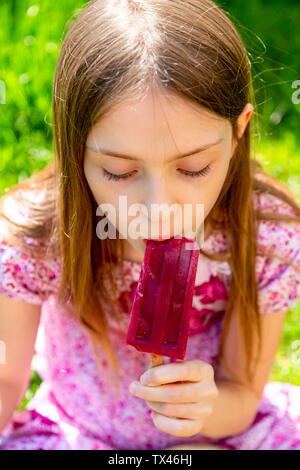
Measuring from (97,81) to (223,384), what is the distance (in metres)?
0.95

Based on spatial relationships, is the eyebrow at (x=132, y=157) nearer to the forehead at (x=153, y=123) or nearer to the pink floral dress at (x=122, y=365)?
the forehead at (x=153, y=123)

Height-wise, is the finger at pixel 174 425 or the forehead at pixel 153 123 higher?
the forehead at pixel 153 123

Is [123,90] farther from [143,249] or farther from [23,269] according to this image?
[23,269]

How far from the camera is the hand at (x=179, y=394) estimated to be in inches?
60.4

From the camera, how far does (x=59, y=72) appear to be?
5.06 ft

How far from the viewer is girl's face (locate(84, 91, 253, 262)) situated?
140cm

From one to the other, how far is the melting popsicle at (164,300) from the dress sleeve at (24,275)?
0.40 meters

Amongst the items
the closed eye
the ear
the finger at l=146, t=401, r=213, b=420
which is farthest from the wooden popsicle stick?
the ear

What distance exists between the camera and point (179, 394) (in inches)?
62.2

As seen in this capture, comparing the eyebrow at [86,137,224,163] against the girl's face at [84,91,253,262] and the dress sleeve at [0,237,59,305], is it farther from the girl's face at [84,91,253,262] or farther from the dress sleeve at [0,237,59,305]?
the dress sleeve at [0,237,59,305]

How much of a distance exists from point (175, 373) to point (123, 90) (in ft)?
1.96

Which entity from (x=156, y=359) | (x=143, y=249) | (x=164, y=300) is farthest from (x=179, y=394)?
(x=143, y=249)

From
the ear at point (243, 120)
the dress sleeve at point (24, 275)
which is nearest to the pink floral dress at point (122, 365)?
the dress sleeve at point (24, 275)

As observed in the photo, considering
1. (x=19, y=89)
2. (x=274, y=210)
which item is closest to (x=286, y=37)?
(x=19, y=89)
